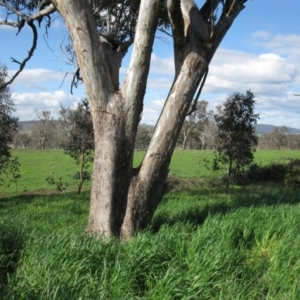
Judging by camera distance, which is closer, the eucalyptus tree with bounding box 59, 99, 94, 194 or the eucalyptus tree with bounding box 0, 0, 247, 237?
the eucalyptus tree with bounding box 0, 0, 247, 237

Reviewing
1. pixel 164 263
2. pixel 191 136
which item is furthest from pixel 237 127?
pixel 191 136

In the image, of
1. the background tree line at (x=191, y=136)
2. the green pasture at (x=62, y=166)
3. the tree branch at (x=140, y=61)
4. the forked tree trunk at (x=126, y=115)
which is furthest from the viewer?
the background tree line at (x=191, y=136)

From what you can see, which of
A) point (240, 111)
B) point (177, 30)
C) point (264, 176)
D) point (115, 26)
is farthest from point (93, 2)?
point (264, 176)

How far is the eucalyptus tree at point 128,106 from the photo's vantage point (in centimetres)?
568

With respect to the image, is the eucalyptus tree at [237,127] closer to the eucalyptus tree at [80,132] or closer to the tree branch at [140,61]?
the eucalyptus tree at [80,132]

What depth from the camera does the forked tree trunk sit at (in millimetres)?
5680

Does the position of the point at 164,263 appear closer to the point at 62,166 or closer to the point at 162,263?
the point at 162,263

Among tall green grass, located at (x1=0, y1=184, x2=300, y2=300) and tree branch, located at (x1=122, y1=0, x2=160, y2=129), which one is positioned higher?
tree branch, located at (x1=122, y1=0, x2=160, y2=129)

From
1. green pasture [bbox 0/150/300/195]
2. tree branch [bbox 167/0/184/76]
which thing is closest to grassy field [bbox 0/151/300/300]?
tree branch [bbox 167/0/184/76]

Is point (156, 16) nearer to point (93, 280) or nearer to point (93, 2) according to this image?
point (93, 280)

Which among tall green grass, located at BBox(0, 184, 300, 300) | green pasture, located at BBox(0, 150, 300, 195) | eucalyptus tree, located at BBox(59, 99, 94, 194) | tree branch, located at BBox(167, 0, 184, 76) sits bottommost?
green pasture, located at BBox(0, 150, 300, 195)

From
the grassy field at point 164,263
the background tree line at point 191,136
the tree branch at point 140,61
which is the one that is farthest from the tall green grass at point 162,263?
the background tree line at point 191,136

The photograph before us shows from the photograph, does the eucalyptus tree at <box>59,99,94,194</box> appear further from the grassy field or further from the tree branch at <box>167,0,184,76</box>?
the grassy field

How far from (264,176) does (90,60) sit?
59.7ft
